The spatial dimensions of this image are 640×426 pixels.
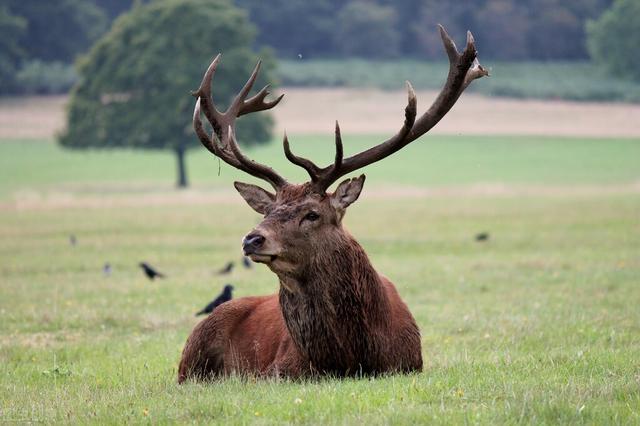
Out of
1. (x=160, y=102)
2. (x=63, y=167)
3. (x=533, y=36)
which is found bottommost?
(x=63, y=167)

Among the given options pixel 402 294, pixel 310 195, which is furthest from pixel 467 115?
pixel 310 195

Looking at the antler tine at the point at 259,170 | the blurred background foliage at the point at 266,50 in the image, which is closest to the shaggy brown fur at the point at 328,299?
the antler tine at the point at 259,170

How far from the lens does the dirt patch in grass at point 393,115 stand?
7719 cm

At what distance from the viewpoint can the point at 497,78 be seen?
305 ft

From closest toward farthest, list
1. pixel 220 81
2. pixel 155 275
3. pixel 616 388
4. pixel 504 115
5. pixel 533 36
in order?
1. pixel 616 388
2. pixel 155 275
3. pixel 220 81
4. pixel 504 115
5. pixel 533 36

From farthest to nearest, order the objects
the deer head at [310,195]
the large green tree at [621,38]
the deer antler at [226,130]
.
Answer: the large green tree at [621,38]
the deer antler at [226,130]
the deer head at [310,195]

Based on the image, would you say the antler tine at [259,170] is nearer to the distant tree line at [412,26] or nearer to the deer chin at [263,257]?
the deer chin at [263,257]

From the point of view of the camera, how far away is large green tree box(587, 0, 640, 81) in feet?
260

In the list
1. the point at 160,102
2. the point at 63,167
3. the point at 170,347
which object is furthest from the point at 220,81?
the point at 170,347

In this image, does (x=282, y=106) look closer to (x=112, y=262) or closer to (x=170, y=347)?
(x=112, y=262)

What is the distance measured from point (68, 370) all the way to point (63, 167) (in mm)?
60891

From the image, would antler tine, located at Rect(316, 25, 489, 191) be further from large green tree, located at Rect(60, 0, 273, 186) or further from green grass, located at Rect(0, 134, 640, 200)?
large green tree, located at Rect(60, 0, 273, 186)

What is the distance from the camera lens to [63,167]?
69.8 metres

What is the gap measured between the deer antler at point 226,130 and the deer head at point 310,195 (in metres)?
0.01
